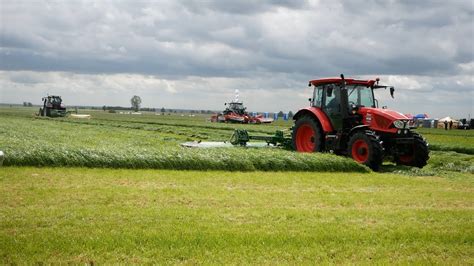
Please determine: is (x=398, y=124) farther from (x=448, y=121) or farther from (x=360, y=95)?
(x=448, y=121)

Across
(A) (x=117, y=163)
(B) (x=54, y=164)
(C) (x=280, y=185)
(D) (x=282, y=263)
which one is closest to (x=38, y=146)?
(B) (x=54, y=164)

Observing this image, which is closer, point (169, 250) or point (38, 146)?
point (169, 250)

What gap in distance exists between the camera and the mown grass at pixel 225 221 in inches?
232

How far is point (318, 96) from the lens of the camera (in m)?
17.8

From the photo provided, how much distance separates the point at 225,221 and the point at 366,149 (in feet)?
29.5

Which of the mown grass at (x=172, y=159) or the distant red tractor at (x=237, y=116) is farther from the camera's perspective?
the distant red tractor at (x=237, y=116)

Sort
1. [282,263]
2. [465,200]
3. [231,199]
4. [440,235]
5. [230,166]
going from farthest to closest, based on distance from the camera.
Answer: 1. [230,166]
2. [465,200]
3. [231,199]
4. [440,235]
5. [282,263]

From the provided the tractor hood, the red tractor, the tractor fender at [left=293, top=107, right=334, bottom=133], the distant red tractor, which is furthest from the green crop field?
the distant red tractor

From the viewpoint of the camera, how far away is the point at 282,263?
18.6ft

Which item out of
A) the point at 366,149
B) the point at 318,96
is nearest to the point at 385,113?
the point at 366,149

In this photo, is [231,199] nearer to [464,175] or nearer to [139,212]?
[139,212]

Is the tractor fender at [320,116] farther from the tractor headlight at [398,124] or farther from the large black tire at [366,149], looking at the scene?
the tractor headlight at [398,124]

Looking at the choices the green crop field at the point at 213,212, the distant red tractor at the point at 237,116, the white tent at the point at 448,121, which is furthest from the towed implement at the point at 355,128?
the white tent at the point at 448,121

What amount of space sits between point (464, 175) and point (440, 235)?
842 cm
